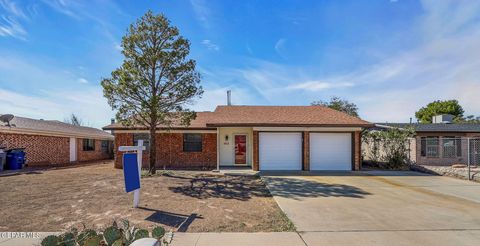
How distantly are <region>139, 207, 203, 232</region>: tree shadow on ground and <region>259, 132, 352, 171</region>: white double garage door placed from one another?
31.3 feet

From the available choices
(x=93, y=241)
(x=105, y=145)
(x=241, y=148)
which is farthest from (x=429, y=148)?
(x=105, y=145)

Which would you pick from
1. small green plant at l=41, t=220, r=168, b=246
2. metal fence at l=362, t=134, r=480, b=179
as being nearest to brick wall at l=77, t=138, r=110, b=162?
metal fence at l=362, t=134, r=480, b=179

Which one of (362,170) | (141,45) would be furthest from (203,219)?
(362,170)

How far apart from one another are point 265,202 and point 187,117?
715 centimetres

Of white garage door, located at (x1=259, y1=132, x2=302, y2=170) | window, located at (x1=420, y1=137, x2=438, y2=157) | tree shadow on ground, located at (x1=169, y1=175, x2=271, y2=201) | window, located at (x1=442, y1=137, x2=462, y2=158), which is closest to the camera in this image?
tree shadow on ground, located at (x1=169, y1=175, x2=271, y2=201)

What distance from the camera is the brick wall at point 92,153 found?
23219 millimetres

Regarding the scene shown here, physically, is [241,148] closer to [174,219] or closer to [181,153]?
[181,153]

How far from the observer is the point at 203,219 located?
21.2 ft

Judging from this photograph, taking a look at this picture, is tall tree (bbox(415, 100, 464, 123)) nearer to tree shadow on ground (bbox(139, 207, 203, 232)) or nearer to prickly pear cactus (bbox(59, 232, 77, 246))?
tree shadow on ground (bbox(139, 207, 203, 232))

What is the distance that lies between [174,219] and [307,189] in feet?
17.8

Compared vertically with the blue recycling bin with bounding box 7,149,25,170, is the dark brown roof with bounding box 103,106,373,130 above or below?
above

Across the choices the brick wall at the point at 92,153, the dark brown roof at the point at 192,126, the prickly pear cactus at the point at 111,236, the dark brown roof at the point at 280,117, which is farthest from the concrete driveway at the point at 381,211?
the brick wall at the point at 92,153

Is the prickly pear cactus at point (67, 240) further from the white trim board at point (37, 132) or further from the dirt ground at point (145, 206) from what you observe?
the white trim board at point (37, 132)

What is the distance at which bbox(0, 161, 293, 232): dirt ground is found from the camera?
19.9 ft
